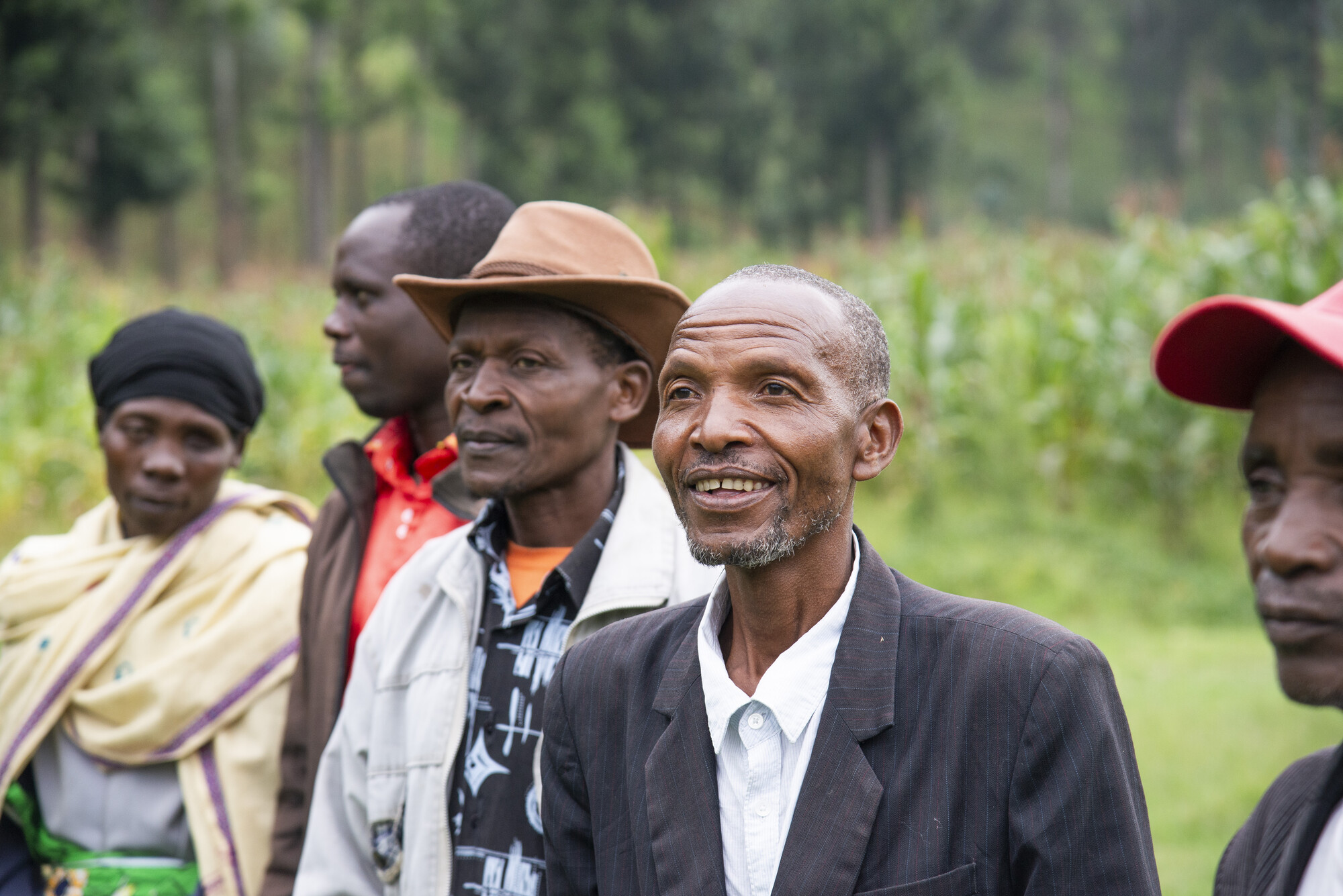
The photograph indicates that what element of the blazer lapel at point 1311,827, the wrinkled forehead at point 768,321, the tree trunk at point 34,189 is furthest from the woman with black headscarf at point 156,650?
the tree trunk at point 34,189

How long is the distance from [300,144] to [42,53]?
17317mm

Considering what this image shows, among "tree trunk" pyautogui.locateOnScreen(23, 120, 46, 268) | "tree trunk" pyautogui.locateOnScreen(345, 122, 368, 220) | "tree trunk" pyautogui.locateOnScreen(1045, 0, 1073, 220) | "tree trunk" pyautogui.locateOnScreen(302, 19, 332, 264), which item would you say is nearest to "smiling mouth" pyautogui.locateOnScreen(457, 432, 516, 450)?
"tree trunk" pyautogui.locateOnScreen(23, 120, 46, 268)

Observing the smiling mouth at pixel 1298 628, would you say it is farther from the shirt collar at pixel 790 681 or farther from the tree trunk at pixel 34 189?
the tree trunk at pixel 34 189

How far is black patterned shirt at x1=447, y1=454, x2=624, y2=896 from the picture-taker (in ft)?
7.48

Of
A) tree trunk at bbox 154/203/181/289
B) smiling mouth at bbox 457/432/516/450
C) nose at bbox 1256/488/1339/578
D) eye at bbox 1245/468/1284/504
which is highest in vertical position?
tree trunk at bbox 154/203/181/289

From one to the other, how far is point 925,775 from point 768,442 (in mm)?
506

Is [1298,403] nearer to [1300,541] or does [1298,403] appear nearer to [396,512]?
[1300,541]

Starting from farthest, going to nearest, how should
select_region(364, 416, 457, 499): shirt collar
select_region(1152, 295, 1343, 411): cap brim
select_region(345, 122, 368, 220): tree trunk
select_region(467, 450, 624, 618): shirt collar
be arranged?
select_region(345, 122, 368, 220): tree trunk → select_region(364, 416, 457, 499): shirt collar → select_region(467, 450, 624, 618): shirt collar → select_region(1152, 295, 1343, 411): cap brim

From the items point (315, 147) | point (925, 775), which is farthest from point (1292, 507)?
point (315, 147)

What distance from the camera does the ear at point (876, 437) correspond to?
1.87 m

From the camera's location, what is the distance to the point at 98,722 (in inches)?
117

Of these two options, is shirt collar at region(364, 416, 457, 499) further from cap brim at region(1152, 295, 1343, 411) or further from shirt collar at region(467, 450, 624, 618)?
cap brim at region(1152, 295, 1343, 411)

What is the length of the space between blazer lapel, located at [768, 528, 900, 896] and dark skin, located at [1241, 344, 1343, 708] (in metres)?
0.50

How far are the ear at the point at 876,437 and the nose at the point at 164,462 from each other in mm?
1916
